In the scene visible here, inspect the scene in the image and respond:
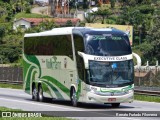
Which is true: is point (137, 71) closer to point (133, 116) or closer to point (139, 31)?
point (133, 116)

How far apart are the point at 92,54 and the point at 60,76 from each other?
3.59 meters

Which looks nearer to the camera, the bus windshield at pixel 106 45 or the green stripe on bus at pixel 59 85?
the bus windshield at pixel 106 45

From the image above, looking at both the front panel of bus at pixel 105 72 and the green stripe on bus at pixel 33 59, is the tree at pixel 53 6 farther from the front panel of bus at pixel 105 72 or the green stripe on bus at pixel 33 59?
the front panel of bus at pixel 105 72

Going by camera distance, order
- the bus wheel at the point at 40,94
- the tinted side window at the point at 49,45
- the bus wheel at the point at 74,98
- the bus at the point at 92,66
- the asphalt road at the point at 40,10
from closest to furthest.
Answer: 1. the bus at the point at 92,66
2. the bus wheel at the point at 74,98
3. the tinted side window at the point at 49,45
4. the bus wheel at the point at 40,94
5. the asphalt road at the point at 40,10

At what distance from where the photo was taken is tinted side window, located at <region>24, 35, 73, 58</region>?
1158 inches

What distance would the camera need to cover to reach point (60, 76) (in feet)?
100

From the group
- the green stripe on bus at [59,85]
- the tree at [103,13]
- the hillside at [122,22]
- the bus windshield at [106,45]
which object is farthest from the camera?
the tree at [103,13]

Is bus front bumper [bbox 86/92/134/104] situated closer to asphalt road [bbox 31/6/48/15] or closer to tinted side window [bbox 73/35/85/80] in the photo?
tinted side window [bbox 73/35/85/80]

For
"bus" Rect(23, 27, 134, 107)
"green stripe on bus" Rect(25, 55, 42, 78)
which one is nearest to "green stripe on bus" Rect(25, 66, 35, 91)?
"green stripe on bus" Rect(25, 55, 42, 78)

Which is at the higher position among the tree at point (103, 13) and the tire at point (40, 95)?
the tire at point (40, 95)

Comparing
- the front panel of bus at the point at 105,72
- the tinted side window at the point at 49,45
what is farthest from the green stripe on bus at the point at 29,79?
the front panel of bus at the point at 105,72

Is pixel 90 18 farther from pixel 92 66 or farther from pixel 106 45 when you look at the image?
pixel 92 66

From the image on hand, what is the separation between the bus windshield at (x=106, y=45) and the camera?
2748 centimetres

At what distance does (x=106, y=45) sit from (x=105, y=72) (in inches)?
47.8
